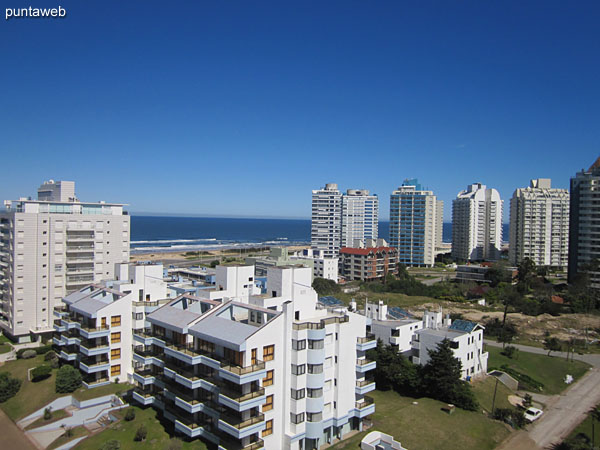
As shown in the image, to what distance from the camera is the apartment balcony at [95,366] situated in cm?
3544

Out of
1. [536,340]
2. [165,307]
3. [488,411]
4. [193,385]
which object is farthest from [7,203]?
[536,340]

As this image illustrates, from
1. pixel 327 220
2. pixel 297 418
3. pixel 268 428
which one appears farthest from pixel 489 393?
pixel 327 220

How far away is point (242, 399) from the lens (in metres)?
23.5

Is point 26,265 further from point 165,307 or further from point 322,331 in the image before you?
point 322,331

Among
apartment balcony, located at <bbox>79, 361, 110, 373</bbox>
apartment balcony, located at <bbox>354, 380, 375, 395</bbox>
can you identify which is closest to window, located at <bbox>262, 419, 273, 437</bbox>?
apartment balcony, located at <bbox>354, 380, 375, 395</bbox>

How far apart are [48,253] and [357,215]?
9168cm

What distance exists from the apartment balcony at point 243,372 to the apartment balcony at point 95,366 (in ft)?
54.0

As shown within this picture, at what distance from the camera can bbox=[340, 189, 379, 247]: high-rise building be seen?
13038 cm

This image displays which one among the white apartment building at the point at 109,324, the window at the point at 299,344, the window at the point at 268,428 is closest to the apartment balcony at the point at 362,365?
the window at the point at 299,344

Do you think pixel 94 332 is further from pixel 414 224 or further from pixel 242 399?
pixel 414 224

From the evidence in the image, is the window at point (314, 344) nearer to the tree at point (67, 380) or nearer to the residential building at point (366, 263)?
the tree at point (67, 380)

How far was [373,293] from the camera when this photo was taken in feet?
267

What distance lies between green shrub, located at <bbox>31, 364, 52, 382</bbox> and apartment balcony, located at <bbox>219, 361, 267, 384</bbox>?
22424 millimetres

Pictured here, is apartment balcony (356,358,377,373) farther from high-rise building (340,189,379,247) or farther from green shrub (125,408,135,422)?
high-rise building (340,189,379,247)
